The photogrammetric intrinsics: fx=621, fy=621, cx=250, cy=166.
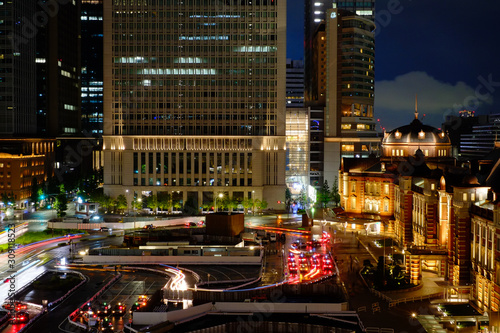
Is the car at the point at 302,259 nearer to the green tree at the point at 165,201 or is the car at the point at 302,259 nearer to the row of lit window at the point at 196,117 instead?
the green tree at the point at 165,201

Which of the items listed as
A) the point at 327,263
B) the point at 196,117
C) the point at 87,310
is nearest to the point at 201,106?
the point at 196,117

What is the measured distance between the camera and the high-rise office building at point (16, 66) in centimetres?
15375

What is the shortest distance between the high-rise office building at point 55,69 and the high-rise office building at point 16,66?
8.68 metres

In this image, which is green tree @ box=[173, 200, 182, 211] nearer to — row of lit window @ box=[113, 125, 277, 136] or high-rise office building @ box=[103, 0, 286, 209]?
high-rise office building @ box=[103, 0, 286, 209]

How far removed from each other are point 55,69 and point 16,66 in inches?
1000

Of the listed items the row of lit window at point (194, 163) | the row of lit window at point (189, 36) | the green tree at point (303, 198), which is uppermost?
the row of lit window at point (189, 36)

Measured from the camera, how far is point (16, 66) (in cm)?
15800

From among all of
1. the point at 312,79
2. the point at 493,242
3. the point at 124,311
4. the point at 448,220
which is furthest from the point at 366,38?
the point at 124,311

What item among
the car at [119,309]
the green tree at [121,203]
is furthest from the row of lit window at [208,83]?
the car at [119,309]

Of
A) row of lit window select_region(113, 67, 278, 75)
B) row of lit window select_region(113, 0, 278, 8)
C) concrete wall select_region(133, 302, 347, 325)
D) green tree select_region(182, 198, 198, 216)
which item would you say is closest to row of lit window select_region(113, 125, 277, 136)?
row of lit window select_region(113, 67, 278, 75)

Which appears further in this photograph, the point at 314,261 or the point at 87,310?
the point at 314,261

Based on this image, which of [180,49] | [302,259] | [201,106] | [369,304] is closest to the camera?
[369,304]

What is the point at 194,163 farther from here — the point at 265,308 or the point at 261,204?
the point at 265,308

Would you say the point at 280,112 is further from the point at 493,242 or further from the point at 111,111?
Result: the point at 493,242
